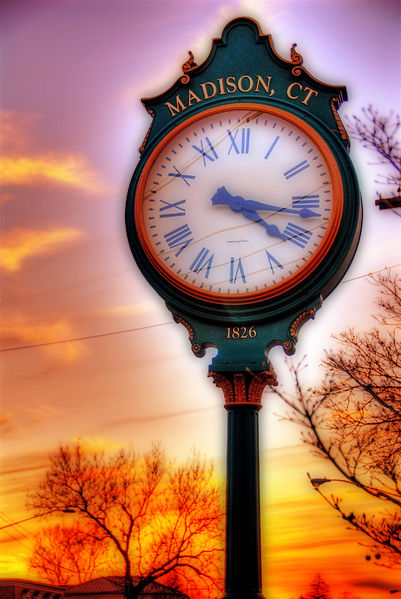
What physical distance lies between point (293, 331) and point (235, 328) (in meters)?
0.52

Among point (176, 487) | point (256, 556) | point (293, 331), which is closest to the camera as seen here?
point (256, 556)

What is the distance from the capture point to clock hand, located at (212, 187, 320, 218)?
8.55m

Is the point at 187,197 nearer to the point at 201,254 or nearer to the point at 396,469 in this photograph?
the point at 201,254

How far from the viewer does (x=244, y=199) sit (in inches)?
348

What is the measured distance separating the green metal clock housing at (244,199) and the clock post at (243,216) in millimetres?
11

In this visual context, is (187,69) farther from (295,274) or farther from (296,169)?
(295,274)

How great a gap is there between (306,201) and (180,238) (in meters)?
1.19

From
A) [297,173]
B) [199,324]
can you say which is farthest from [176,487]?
[297,173]

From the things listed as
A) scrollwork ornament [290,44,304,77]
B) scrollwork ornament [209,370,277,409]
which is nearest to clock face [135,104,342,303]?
scrollwork ornament [290,44,304,77]

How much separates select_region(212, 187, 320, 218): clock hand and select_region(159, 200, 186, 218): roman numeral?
1.04ft

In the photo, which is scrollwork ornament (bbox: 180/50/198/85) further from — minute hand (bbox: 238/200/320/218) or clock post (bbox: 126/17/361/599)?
minute hand (bbox: 238/200/320/218)

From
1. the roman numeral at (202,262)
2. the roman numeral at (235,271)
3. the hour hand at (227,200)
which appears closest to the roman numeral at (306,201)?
the hour hand at (227,200)

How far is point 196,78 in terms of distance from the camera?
30.7 feet

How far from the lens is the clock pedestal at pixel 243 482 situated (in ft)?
25.3
